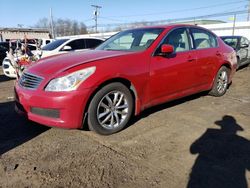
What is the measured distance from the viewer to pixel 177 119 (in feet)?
15.1

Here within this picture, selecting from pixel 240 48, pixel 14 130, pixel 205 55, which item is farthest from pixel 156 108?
pixel 240 48

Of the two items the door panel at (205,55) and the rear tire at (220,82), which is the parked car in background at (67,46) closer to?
the door panel at (205,55)

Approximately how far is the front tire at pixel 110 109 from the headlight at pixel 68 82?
0.32m

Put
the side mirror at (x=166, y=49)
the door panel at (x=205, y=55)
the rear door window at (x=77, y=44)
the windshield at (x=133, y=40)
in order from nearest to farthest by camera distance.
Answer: the side mirror at (x=166, y=49)
the windshield at (x=133, y=40)
the door panel at (x=205, y=55)
the rear door window at (x=77, y=44)

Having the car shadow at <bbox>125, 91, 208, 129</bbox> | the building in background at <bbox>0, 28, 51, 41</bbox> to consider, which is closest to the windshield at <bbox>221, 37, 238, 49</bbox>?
the car shadow at <bbox>125, 91, 208, 129</bbox>

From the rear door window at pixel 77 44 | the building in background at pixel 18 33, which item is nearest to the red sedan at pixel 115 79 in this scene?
the rear door window at pixel 77 44

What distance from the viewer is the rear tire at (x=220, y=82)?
5980mm

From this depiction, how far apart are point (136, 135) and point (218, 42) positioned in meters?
3.39

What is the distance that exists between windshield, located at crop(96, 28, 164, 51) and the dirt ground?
127 centimetres

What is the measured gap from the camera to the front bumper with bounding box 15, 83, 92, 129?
138 inches

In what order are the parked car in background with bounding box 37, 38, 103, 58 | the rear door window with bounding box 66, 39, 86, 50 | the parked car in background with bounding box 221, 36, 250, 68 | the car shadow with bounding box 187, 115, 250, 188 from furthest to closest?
1. the parked car in background with bounding box 221, 36, 250, 68
2. the rear door window with bounding box 66, 39, 86, 50
3. the parked car in background with bounding box 37, 38, 103, 58
4. the car shadow with bounding box 187, 115, 250, 188

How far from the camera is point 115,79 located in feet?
12.7

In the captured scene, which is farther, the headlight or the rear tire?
the rear tire

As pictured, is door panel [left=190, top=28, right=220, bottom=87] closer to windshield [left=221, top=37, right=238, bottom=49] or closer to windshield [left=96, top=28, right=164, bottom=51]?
windshield [left=96, top=28, right=164, bottom=51]
